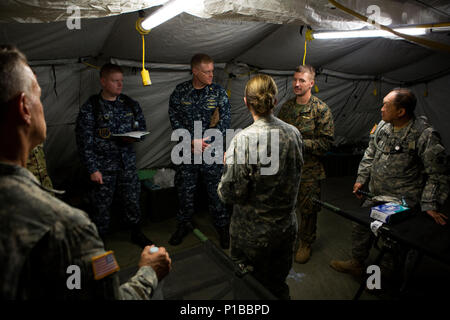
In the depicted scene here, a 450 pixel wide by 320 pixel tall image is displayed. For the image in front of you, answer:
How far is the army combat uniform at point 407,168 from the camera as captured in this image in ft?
6.56

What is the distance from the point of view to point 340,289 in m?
2.41

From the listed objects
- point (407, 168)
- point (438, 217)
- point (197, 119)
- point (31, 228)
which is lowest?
point (438, 217)

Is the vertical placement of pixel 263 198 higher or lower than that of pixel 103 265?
lower

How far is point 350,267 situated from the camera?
2584 millimetres

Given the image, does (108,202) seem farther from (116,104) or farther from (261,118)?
(261,118)

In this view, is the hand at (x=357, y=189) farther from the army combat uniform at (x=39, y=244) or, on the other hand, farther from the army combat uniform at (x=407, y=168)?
the army combat uniform at (x=39, y=244)

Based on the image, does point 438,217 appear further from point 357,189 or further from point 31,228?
point 31,228

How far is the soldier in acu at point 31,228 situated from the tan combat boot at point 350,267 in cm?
252

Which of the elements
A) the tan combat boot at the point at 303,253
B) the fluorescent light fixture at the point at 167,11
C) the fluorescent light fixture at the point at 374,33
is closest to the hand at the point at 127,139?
the fluorescent light fixture at the point at 167,11

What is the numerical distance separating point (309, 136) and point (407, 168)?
3.10ft

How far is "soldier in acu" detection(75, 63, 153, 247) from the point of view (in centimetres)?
257

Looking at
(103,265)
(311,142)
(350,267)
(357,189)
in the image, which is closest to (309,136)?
(311,142)

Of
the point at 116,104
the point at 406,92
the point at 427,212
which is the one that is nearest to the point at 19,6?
the point at 116,104
